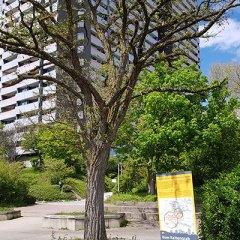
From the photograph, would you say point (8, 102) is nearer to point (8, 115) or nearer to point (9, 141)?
point (8, 115)

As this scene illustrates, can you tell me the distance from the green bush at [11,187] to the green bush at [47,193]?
5.36 m

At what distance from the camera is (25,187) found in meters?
27.6

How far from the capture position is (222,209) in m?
5.81

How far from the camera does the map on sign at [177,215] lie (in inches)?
259

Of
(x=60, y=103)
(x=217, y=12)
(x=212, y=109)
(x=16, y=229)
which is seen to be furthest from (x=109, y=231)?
(x=212, y=109)

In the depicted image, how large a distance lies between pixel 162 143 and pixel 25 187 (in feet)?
41.4

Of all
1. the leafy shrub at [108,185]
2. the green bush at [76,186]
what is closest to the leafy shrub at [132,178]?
the green bush at [76,186]

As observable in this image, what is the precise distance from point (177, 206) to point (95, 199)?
2.43 m

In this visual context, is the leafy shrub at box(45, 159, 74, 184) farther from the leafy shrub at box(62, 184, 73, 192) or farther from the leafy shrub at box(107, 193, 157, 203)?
the leafy shrub at box(107, 193, 157, 203)

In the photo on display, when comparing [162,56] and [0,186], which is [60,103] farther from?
[0,186]

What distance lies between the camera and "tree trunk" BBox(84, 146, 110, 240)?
840 centimetres

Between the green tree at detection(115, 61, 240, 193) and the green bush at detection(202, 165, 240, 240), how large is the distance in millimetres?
13513

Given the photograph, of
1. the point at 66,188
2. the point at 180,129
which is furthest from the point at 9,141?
the point at 180,129

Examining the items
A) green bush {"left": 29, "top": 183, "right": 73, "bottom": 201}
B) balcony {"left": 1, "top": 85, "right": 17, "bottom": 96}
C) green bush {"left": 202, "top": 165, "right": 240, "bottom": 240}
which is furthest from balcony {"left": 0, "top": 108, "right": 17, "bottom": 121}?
green bush {"left": 202, "top": 165, "right": 240, "bottom": 240}
